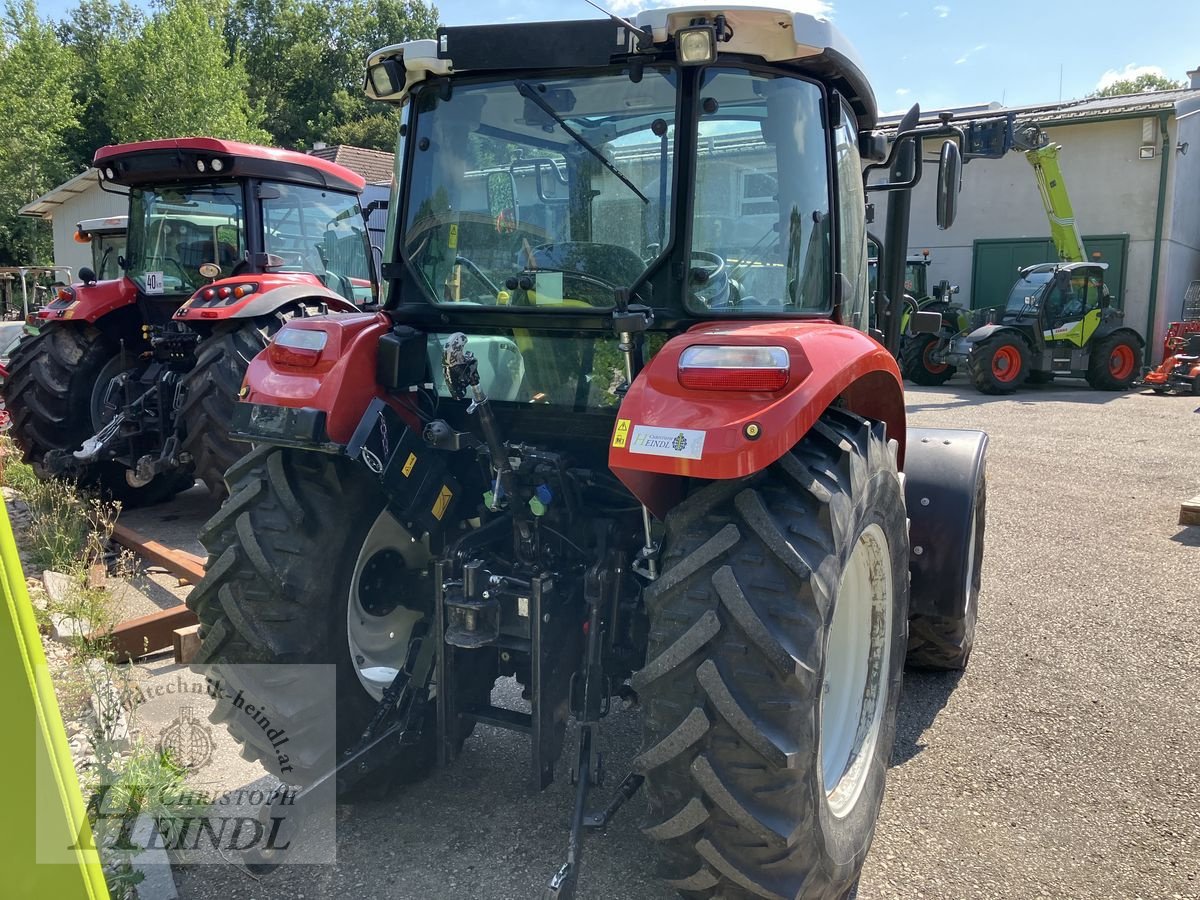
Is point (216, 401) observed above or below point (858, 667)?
above

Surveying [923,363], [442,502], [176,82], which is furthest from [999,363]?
[176,82]

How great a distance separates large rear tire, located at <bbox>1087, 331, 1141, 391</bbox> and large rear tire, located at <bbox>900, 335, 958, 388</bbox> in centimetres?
233

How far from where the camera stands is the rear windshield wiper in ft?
8.68

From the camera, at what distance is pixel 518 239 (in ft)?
9.24

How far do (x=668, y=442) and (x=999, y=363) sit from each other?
14772mm

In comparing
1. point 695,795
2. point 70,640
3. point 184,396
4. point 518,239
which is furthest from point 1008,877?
point 184,396

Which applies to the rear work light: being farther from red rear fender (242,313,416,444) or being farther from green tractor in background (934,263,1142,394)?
green tractor in background (934,263,1142,394)

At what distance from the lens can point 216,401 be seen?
5785 millimetres

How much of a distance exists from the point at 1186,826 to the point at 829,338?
2.04 metres

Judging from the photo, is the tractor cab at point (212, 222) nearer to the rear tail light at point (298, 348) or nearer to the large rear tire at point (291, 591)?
the rear tail light at point (298, 348)

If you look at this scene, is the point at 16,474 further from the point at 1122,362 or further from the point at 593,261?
the point at 1122,362

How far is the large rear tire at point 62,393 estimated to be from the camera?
6988 millimetres

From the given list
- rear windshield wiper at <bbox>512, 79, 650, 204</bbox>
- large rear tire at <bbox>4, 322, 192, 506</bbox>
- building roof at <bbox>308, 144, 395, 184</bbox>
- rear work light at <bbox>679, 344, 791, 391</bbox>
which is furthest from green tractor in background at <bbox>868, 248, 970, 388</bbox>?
rear work light at <bbox>679, 344, 791, 391</bbox>

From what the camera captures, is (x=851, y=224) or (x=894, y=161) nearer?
(x=851, y=224)
